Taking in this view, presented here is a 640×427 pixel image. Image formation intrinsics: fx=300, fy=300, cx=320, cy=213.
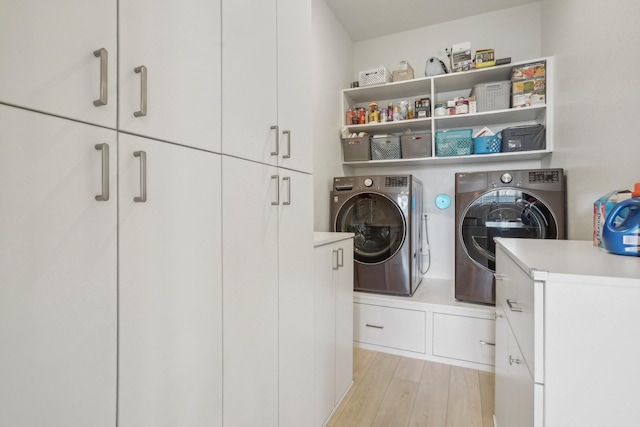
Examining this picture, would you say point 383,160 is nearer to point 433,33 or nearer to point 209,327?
point 433,33

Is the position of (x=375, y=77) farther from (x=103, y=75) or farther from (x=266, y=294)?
(x=103, y=75)

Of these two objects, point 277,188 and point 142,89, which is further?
point 277,188

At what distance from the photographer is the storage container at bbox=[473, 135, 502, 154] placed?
2.47 metres

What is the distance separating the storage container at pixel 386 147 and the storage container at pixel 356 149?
64 millimetres

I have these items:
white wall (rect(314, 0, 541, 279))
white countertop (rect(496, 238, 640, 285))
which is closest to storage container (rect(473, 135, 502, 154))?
white wall (rect(314, 0, 541, 279))

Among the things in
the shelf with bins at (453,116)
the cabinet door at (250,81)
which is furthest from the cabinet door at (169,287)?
the shelf with bins at (453,116)

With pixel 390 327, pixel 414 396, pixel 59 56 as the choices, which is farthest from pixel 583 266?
pixel 390 327

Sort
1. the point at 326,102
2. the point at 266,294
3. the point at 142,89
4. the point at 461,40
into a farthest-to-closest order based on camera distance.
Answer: the point at 461,40 → the point at 326,102 → the point at 266,294 → the point at 142,89

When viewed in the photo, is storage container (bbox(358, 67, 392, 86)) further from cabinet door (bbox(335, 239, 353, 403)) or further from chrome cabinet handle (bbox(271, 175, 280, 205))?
chrome cabinet handle (bbox(271, 175, 280, 205))

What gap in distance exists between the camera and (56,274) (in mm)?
540

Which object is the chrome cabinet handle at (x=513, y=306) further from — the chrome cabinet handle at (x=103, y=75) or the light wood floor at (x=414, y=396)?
the chrome cabinet handle at (x=103, y=75)

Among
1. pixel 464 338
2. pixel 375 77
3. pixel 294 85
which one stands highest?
pixel 375 77

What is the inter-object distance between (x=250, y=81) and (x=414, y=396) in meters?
2.00

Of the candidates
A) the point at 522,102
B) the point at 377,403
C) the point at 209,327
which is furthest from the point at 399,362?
the point at 522,102
